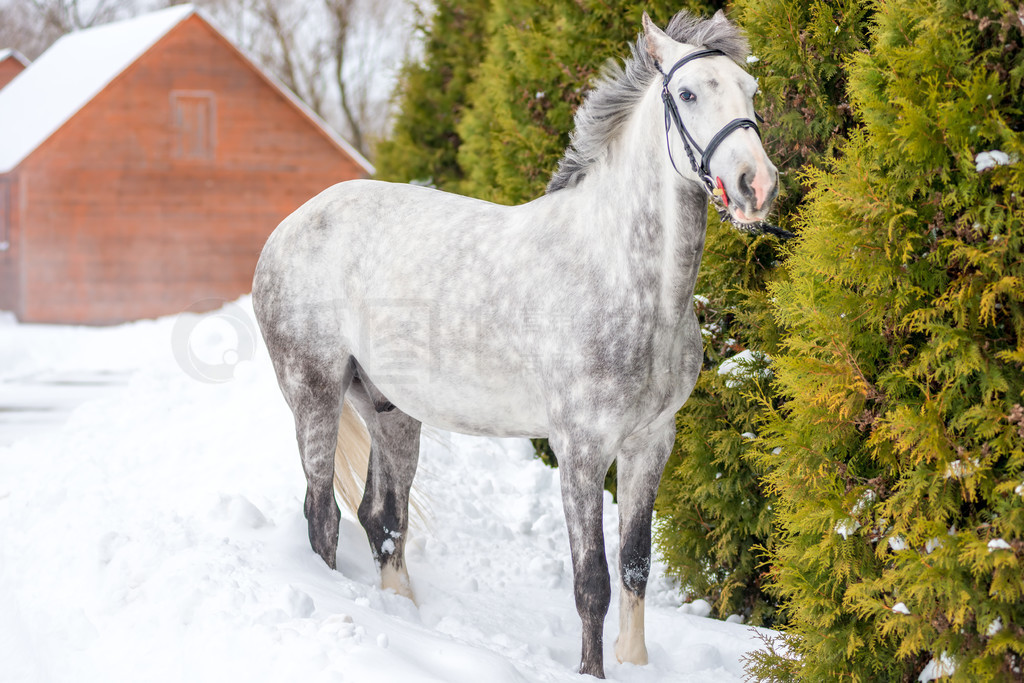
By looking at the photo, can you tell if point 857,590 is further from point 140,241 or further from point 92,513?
point 140,241

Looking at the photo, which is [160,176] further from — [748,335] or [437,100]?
[748,335]

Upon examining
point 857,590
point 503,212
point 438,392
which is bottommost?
point 857,590

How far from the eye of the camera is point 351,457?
474 cm

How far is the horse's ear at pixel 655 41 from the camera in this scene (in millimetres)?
3092

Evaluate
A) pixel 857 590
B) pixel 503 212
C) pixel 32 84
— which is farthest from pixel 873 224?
pixel 32 84

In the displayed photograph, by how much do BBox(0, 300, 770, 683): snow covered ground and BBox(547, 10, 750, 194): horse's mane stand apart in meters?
1.91

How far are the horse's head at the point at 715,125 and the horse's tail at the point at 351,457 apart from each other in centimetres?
236

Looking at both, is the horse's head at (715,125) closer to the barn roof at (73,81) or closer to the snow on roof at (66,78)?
the barn roof at (73,81)

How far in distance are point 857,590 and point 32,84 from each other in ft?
84.2

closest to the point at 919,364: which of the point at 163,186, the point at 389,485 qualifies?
the point at 389,485

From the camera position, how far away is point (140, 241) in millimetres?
19578

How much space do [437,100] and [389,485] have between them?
5.95 m

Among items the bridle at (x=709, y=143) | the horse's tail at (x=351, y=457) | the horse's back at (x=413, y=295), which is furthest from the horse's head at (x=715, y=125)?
the horse's tail at (x=351, y=457)

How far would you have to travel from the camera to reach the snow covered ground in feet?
10.3
